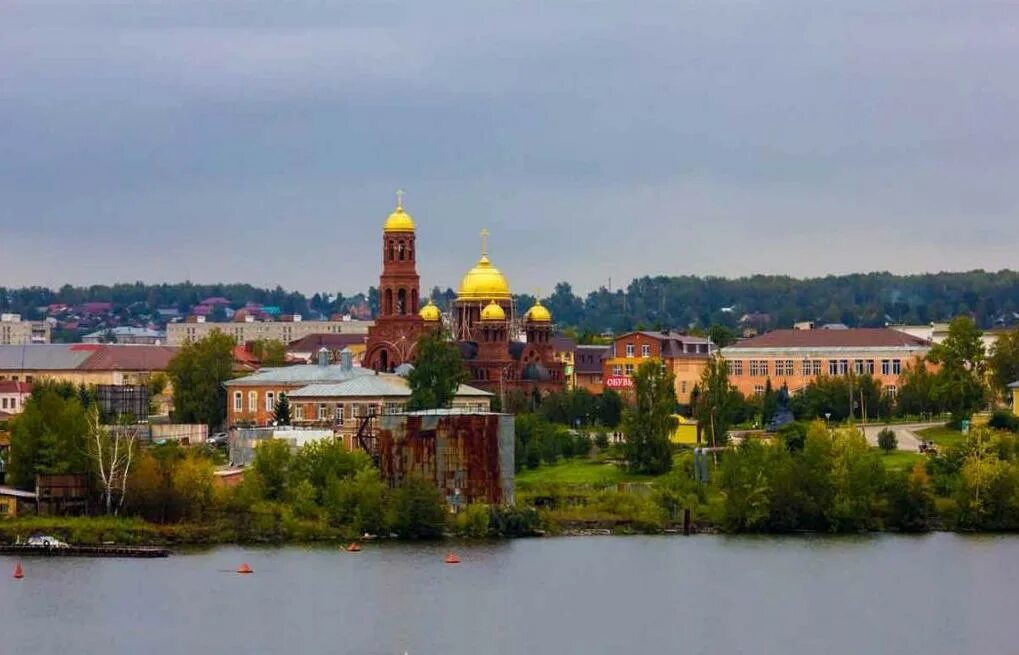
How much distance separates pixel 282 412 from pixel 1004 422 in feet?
77.6

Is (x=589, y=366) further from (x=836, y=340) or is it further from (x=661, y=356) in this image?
(x=836, y=340)

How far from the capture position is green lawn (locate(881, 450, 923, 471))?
276 ft

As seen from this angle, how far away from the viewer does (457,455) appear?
78.6 meters

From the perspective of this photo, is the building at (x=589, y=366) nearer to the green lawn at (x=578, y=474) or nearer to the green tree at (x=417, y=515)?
the green lawn at (x=578, y=474)

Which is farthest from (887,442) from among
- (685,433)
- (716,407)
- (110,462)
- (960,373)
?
(110,462)

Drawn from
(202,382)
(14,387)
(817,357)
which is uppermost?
(817,357)

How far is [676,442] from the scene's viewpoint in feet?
318

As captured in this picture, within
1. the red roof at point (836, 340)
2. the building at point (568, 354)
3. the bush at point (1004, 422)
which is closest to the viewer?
the bush at point (1004, 422)

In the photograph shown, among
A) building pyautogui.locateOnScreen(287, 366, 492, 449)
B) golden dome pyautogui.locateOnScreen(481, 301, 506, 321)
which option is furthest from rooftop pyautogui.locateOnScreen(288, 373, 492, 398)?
golden dome pyautogui.locateOnScreen(481, 301, 506, 321)

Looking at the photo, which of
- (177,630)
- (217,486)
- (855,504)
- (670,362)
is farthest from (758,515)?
(670,362)

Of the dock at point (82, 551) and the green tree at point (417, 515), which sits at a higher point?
the green tree at point (417, 515)

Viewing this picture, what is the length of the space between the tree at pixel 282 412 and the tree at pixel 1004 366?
27.3 metres

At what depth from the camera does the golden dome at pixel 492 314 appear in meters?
118

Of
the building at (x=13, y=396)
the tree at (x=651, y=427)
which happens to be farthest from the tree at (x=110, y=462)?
the building at (x=13, y=396)
